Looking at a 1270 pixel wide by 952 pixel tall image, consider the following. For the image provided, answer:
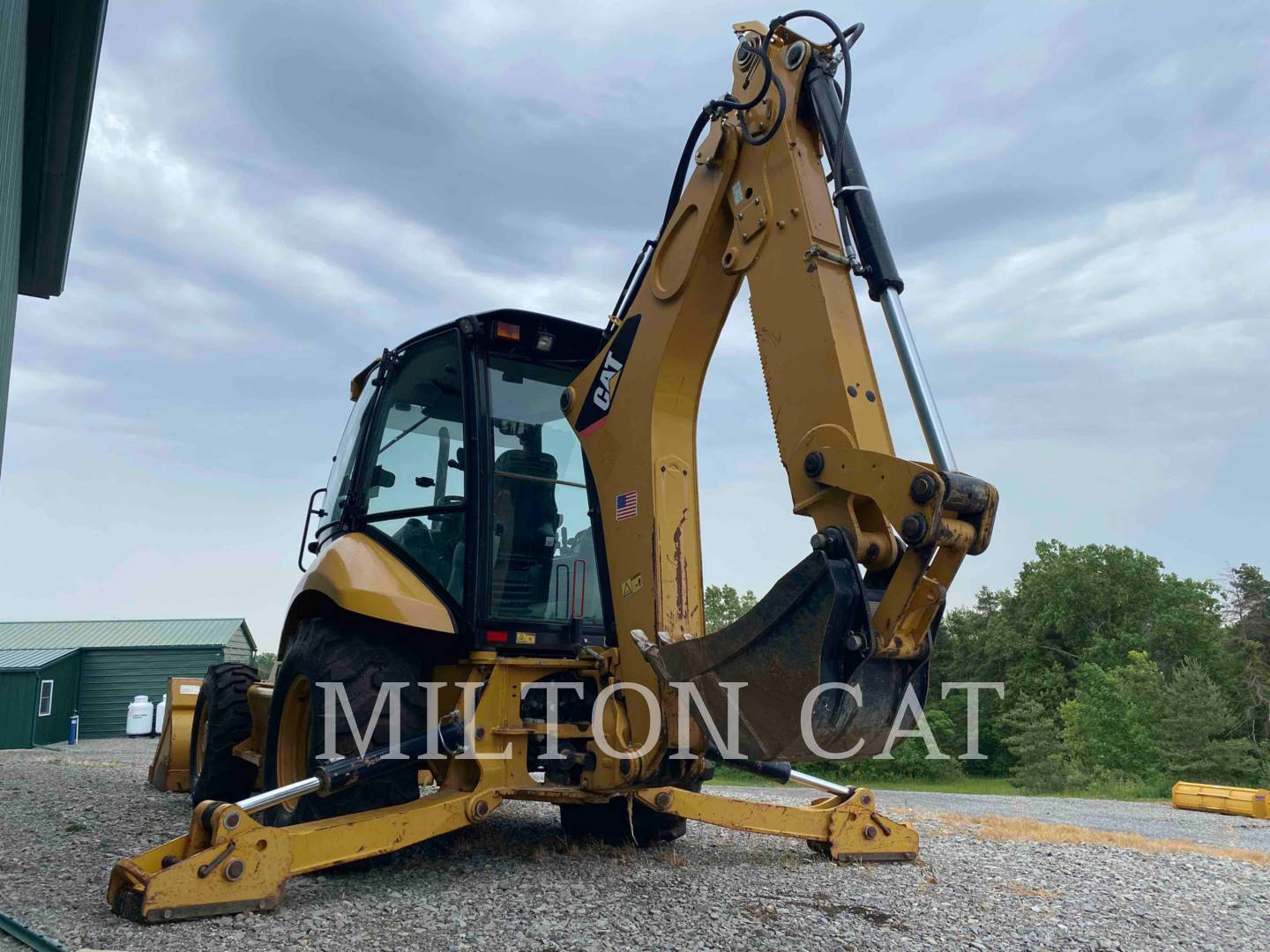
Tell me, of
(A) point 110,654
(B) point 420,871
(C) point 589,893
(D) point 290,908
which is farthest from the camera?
(A) point 110,654

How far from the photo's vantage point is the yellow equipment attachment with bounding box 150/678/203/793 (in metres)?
8.33

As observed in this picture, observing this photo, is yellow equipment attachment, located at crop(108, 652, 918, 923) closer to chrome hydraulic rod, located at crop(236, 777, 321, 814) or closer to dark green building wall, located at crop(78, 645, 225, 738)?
chrome hydraulic rod, located at crop(236, 777, 321, 814)

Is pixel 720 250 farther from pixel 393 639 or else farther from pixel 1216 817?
pixel 1216 817

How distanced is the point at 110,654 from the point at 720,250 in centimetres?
2616

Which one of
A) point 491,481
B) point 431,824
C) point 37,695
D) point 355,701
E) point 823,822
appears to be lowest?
point 37,695

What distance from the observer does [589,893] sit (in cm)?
423

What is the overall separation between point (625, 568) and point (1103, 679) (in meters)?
40.7

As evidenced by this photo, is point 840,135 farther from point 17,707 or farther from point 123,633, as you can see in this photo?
point 123,633

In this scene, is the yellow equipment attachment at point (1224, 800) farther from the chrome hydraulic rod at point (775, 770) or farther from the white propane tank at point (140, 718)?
the white propane tank at point (140, 718)

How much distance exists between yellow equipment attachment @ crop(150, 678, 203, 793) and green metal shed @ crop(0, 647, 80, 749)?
1730cm

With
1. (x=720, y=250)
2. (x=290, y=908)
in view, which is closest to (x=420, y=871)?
(x=290, y=908)

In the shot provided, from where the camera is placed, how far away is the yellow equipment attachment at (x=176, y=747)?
328 inches

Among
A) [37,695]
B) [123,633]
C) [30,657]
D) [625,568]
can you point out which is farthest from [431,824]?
[123,633]

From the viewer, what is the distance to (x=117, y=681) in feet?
83.4
